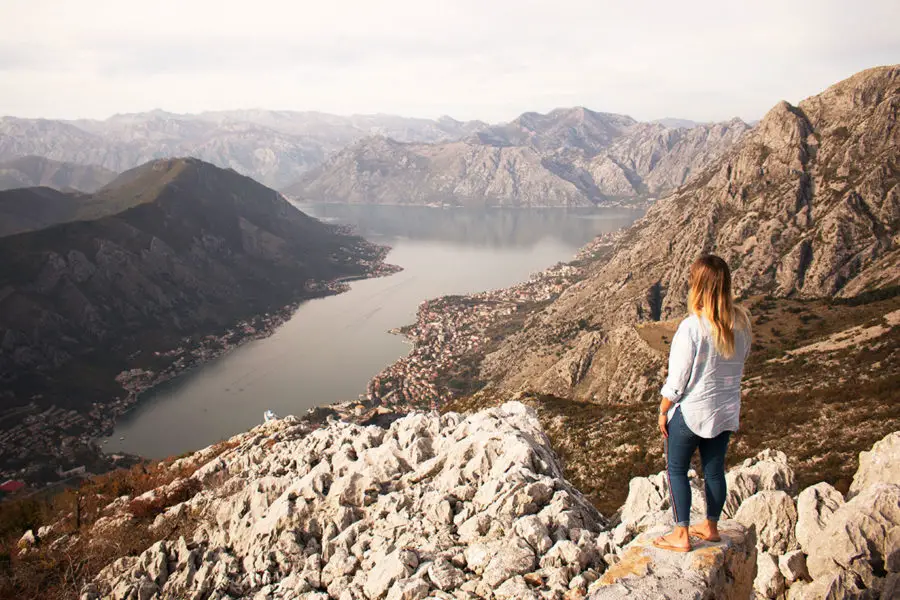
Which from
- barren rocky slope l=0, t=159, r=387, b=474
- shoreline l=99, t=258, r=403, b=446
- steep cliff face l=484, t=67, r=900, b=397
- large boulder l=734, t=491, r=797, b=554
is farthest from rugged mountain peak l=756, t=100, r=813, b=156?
barren rocky slope l=0, t=159, r=387, b=474

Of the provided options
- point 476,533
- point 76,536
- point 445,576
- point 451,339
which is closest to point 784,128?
point 451,339

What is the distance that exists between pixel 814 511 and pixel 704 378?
5970 mm

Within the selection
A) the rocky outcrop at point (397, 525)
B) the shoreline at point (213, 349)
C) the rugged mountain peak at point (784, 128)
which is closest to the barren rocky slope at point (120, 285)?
the shoreline at point (213, 349)

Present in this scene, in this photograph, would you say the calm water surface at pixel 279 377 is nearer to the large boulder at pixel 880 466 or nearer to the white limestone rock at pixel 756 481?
the white limestone rock at pixel 756 481

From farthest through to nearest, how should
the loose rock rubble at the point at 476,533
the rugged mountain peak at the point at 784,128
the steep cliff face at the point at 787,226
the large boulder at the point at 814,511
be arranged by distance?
the rugged mountain peak at the point at 784,128 < the steep cliff face at the point at 787,226 < the large boulder at the point at 814,511 < the loose rock rubble at the point at 476,533

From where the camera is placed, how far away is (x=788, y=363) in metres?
37.8

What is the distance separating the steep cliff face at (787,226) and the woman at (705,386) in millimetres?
60433

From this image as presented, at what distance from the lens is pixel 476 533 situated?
10.3 metres

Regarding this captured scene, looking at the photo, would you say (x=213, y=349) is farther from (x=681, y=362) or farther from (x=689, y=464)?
(x=681, y=362)

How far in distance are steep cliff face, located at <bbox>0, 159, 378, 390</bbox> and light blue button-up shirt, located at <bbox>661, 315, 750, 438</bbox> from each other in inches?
4588

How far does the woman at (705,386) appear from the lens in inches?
231

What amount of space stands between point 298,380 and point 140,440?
1055 inches

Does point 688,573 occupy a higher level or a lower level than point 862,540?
higher

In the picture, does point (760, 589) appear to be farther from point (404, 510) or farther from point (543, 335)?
point (543, 335)
